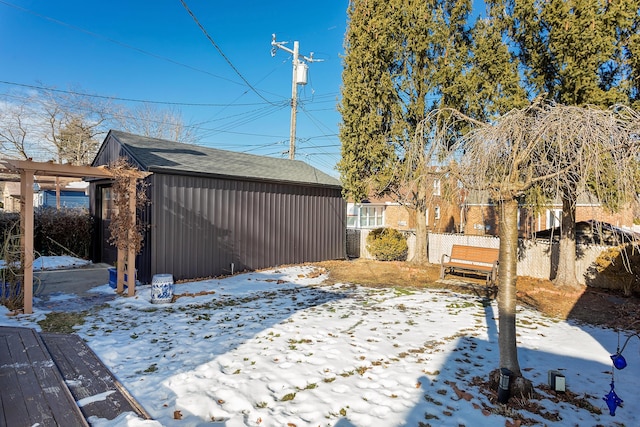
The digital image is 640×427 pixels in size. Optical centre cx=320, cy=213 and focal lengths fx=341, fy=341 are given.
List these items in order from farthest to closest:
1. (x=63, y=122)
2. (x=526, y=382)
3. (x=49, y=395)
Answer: (x=63, y=122) < (x=526, y=382) < (x=49, y=395)

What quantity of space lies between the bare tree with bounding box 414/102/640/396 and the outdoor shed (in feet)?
21.2

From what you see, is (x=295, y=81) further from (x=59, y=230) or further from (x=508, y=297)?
(x=508, y=297)

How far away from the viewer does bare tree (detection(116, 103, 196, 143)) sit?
25.8 meters

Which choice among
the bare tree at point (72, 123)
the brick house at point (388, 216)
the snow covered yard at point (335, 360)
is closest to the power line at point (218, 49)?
the snow covered yard at point (335, 360)

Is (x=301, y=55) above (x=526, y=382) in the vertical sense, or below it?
above

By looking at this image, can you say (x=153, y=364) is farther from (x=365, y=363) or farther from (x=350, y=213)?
(x=350, y=213)

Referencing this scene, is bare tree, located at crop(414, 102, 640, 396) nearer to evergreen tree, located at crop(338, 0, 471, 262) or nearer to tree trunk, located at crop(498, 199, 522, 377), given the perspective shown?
tree trunk, located at crop(498, 199, 522, 377)

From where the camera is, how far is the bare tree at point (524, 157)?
8.65ft

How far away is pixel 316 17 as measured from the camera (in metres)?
15.0

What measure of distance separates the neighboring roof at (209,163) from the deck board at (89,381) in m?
4.54

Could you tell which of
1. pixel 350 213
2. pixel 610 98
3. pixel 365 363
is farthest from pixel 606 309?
pixel 350 213

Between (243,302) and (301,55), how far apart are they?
14403mm

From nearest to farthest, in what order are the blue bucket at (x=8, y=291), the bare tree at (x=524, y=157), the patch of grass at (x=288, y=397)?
the bare tree at (x=524, y=157) → the patch of grass at (x=288, y=397) → the blue bucket at (x=8, y=291)

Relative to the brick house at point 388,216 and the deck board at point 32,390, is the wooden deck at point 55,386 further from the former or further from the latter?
the brick house at point 388,216
